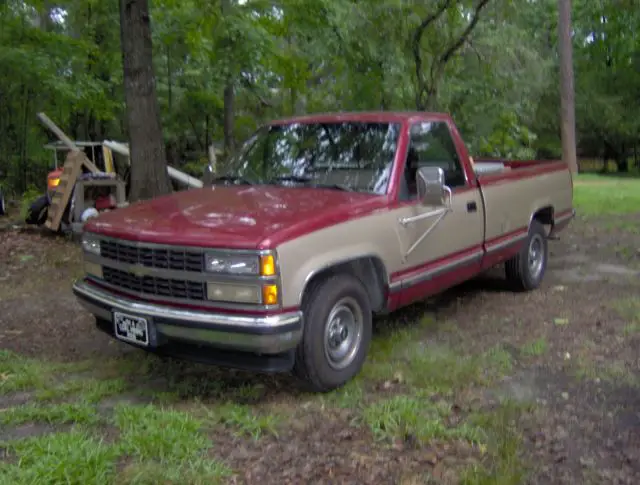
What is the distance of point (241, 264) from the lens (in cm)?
387

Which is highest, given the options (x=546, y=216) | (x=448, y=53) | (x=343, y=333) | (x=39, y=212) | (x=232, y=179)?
(x=448, y=53)

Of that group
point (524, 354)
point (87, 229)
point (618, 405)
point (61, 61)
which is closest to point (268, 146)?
point (87, 229)

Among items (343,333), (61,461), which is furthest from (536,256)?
(61,461)

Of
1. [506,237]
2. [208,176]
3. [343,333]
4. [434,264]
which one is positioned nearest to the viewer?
[343,333]

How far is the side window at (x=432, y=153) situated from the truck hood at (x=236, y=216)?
64 centimetres

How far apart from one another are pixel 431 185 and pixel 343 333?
3.98 ft

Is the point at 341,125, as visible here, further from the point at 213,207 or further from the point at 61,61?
the point at 61,61

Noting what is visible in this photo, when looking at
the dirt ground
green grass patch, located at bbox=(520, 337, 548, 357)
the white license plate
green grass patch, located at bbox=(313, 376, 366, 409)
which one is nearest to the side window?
the dirt ground

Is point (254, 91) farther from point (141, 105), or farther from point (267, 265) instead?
point (267, 265)

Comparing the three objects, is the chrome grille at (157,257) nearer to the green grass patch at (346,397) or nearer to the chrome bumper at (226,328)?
the chrome bumper at (226,328)

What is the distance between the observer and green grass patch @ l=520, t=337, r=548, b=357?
17.0ft

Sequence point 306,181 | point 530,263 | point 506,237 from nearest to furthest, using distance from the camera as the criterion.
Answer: point 306,181 → point 506,237 → point 530,263

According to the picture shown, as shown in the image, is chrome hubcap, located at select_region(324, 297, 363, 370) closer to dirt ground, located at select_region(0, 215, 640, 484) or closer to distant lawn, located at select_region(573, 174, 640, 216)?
dirt ground, located at select_region(0, 215, 640, 484)

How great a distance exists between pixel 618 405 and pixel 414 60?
10.4m
